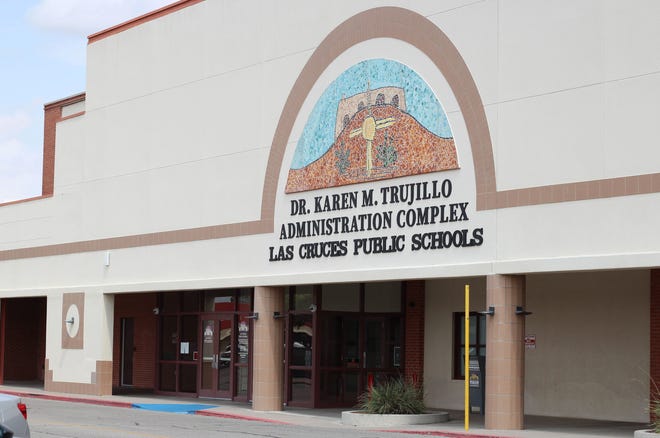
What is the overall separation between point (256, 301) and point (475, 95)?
8577mm

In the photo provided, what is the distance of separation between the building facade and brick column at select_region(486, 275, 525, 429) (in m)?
0.04

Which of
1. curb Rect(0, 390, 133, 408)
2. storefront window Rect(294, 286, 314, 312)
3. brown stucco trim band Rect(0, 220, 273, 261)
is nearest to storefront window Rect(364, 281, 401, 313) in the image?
storefront window Rect(294, 286, 314, 312)

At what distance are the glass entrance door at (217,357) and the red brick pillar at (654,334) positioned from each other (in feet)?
42.4

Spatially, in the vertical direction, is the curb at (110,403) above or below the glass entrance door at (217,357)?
below

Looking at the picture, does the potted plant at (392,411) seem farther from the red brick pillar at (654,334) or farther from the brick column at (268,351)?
the red brick pillar at (654,334)

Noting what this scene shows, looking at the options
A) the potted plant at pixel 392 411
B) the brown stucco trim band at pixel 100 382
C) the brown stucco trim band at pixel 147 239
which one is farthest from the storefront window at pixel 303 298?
the brown stucco trim band at pixel 100 382

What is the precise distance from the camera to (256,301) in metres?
28.8

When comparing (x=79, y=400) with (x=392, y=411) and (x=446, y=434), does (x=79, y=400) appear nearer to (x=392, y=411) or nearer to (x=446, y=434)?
(x=392, y=411)

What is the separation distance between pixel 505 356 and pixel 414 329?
857cm

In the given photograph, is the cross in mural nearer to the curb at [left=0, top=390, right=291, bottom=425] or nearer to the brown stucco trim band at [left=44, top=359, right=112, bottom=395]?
the curb at [left=0, top=390, right=291, bottom=425]

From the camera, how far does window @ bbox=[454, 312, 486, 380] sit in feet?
95.3

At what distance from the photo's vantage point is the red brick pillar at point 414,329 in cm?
→ 3045

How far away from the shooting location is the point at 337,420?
85.0 feet

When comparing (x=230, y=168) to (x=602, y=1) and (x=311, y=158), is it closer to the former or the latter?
(x=311, y=158)
